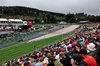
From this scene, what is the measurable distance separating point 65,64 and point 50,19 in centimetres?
9151

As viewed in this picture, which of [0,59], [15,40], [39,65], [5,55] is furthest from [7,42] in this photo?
[39,65]

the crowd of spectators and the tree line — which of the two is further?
Answer: the tree line

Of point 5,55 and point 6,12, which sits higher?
point 6,12

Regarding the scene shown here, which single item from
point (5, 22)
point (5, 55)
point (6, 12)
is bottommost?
point (5, 55)

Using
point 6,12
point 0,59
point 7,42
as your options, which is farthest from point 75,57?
point 6,12

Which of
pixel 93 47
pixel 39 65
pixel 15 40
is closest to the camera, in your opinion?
pixel 39 65

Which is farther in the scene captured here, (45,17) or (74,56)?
(45,17)

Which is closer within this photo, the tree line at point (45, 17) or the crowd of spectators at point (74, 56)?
the crowd of spectators at point (74, 56)

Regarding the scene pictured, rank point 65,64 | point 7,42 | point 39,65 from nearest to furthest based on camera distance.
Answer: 1. point 65,64
2. point 39,65
3. point 7,42

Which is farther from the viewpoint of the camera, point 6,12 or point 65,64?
point 6,12

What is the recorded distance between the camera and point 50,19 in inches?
3713

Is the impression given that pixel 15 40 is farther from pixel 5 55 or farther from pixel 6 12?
pixel 6 12

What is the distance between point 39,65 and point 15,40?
977 inches

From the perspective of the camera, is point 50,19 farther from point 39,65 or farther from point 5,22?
point 39,65
